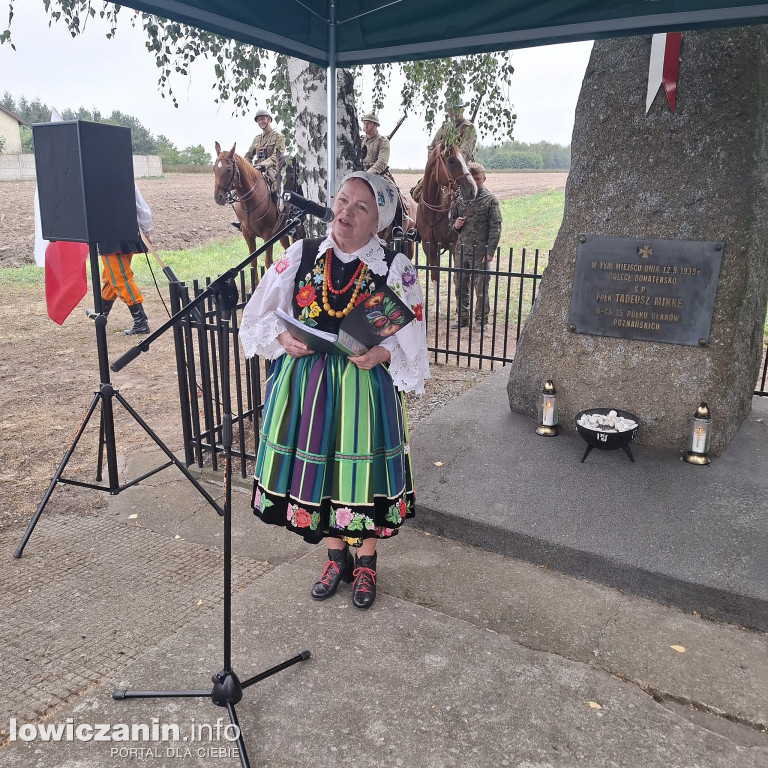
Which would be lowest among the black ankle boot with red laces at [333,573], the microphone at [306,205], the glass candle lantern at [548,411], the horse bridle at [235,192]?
the black ankle boot with red laces at [333,573]

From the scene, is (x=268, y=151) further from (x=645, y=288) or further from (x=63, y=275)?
(x=645, y=288)

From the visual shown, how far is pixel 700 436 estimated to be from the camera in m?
4.05

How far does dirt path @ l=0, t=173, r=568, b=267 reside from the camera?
53.6 feet

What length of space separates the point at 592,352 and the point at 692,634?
2072 millimetres

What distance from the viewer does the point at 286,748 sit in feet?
7.41

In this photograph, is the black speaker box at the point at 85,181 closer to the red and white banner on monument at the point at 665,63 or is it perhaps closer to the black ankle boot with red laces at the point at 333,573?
the black ankle boot with red laces at the point at 333,573

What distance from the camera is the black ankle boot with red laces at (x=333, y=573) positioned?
314 cm

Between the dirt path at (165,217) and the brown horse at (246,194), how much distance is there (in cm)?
705

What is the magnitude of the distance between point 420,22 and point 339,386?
2120 mm

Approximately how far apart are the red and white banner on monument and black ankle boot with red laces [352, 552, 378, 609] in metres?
3.20

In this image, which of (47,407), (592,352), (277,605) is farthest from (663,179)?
(47,407)

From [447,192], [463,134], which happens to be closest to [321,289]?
[463,134]

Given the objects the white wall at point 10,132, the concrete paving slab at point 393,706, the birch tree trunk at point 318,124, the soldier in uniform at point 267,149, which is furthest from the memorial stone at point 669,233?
the white wall at point 10,132

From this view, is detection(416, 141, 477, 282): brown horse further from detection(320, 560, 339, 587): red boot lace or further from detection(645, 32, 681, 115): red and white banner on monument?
detection(320, 560, 339, 587): red boot lace
